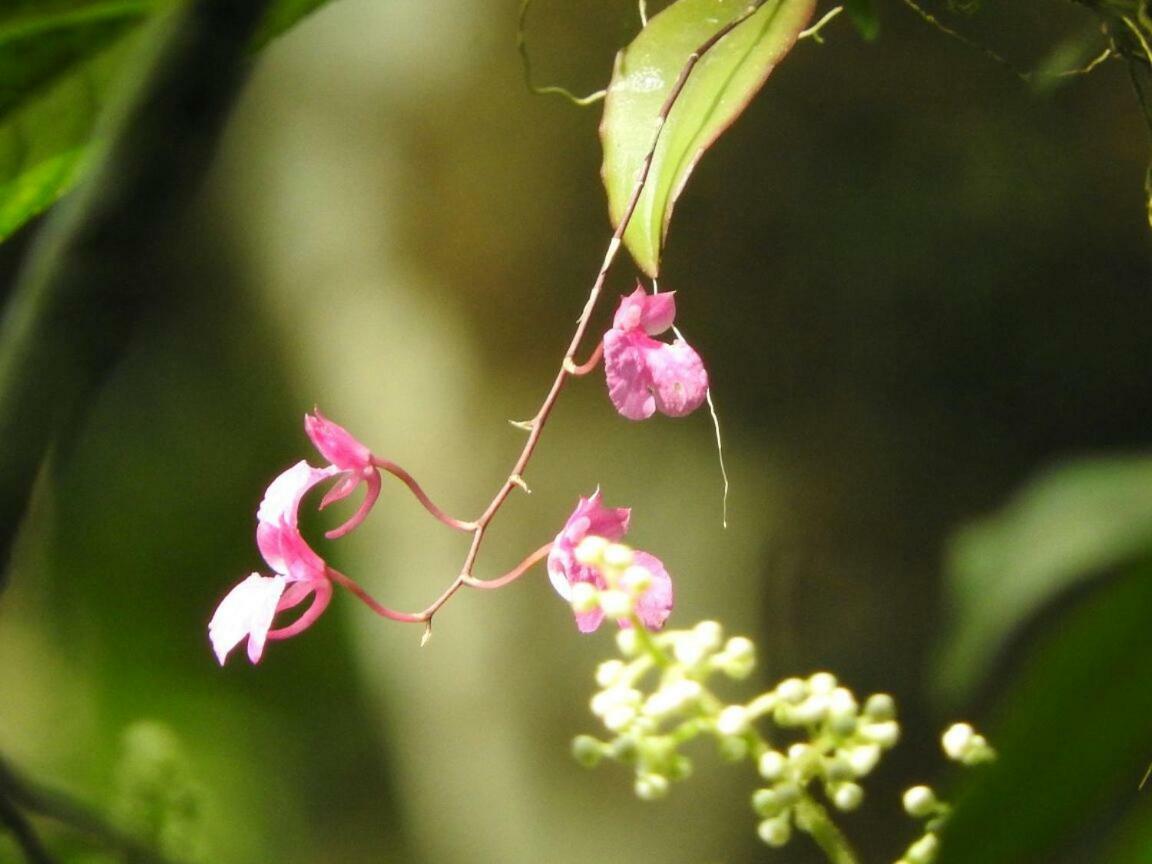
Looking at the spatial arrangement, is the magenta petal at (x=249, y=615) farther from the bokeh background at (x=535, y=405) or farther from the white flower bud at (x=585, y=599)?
the bokeh background at (x=535, y=405)

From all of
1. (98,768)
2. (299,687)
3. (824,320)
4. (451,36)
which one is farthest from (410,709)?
(451,36)

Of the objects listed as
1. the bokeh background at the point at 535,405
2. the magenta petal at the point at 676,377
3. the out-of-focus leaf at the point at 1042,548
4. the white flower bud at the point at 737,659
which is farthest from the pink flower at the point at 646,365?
the bokeh background at the point at 535,405

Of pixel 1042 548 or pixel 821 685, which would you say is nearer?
pixel 1042 548

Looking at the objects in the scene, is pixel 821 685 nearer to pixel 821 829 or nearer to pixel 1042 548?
pixel 821 829

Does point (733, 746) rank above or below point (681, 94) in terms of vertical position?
below

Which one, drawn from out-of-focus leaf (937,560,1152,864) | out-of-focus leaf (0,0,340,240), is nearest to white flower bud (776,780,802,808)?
out-of-focus leaf (937,560,1152,864)

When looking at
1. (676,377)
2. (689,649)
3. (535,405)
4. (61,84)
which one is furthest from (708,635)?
(535,405)
